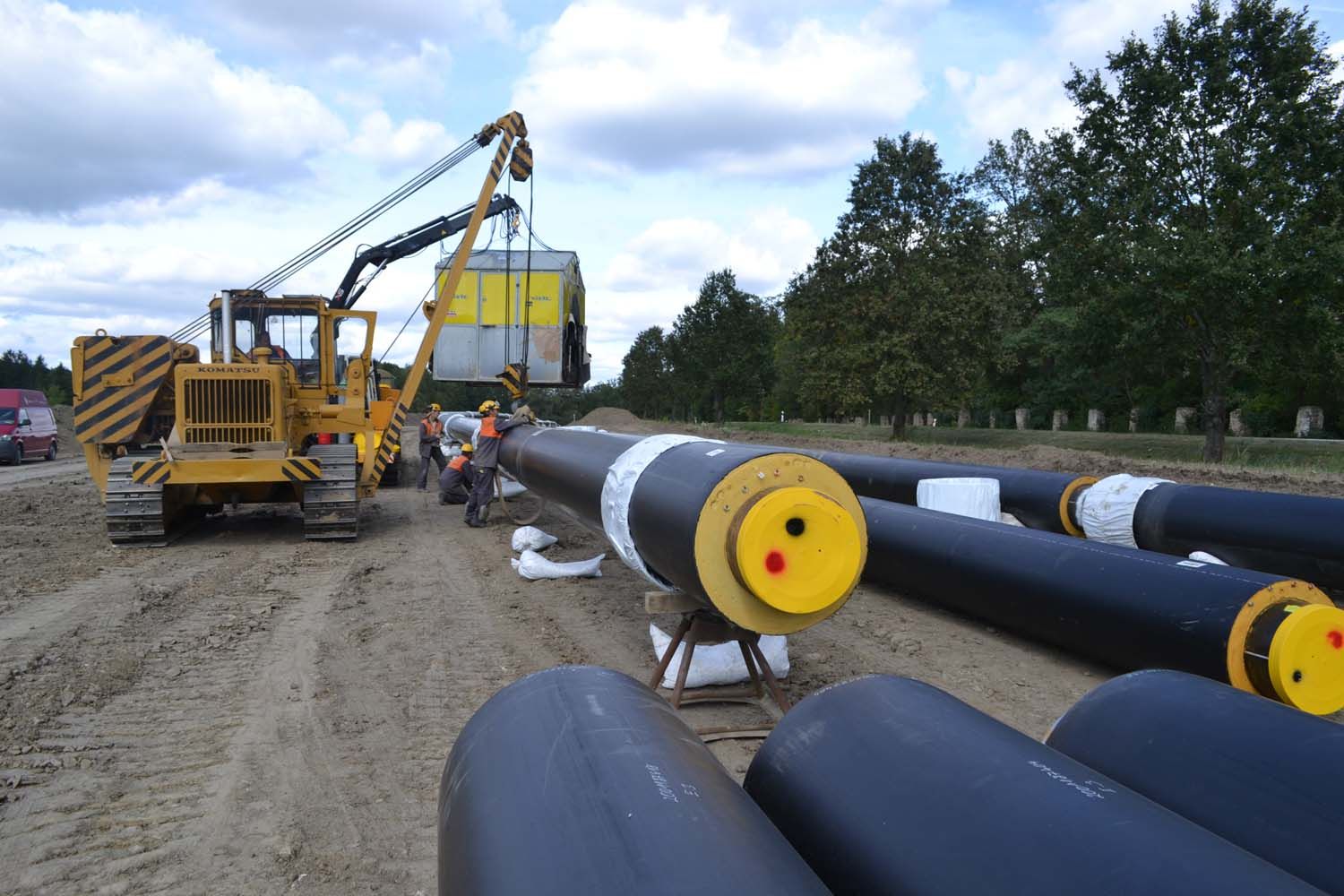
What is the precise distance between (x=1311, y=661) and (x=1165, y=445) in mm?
21159

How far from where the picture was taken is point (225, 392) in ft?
30.7

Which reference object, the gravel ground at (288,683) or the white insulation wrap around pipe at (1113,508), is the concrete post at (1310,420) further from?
the gravel ground at (288,683)

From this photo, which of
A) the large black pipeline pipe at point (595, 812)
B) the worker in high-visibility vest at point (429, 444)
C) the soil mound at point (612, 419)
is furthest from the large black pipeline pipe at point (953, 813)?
the soil mound at point (612, 419)

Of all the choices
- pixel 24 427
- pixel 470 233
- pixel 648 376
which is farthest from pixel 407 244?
pixel 648 376

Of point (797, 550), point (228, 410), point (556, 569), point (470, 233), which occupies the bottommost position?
point (556, 569)

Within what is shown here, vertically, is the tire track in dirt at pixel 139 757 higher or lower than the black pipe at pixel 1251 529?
lower

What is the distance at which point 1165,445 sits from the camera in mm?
22938

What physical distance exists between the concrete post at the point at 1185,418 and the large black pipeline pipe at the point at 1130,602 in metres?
33.0

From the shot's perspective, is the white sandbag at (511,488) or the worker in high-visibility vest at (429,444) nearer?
the white sandbag at (511,488)

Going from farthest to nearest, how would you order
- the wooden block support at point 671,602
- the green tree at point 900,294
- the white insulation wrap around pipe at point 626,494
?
the green tree at point 900,294, the white insulation wrap around pipe at point 626,494, the wooden block support at point 671,602

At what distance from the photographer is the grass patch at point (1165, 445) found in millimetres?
17328

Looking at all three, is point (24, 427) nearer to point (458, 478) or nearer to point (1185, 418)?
point (458, 478)

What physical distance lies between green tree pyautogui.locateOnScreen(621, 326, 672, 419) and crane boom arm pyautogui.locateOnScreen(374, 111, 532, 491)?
1680 inches

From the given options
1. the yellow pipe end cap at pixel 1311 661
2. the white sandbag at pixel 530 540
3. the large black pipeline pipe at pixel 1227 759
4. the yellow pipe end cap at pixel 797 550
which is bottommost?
the white sandbag at pixel 530 540
